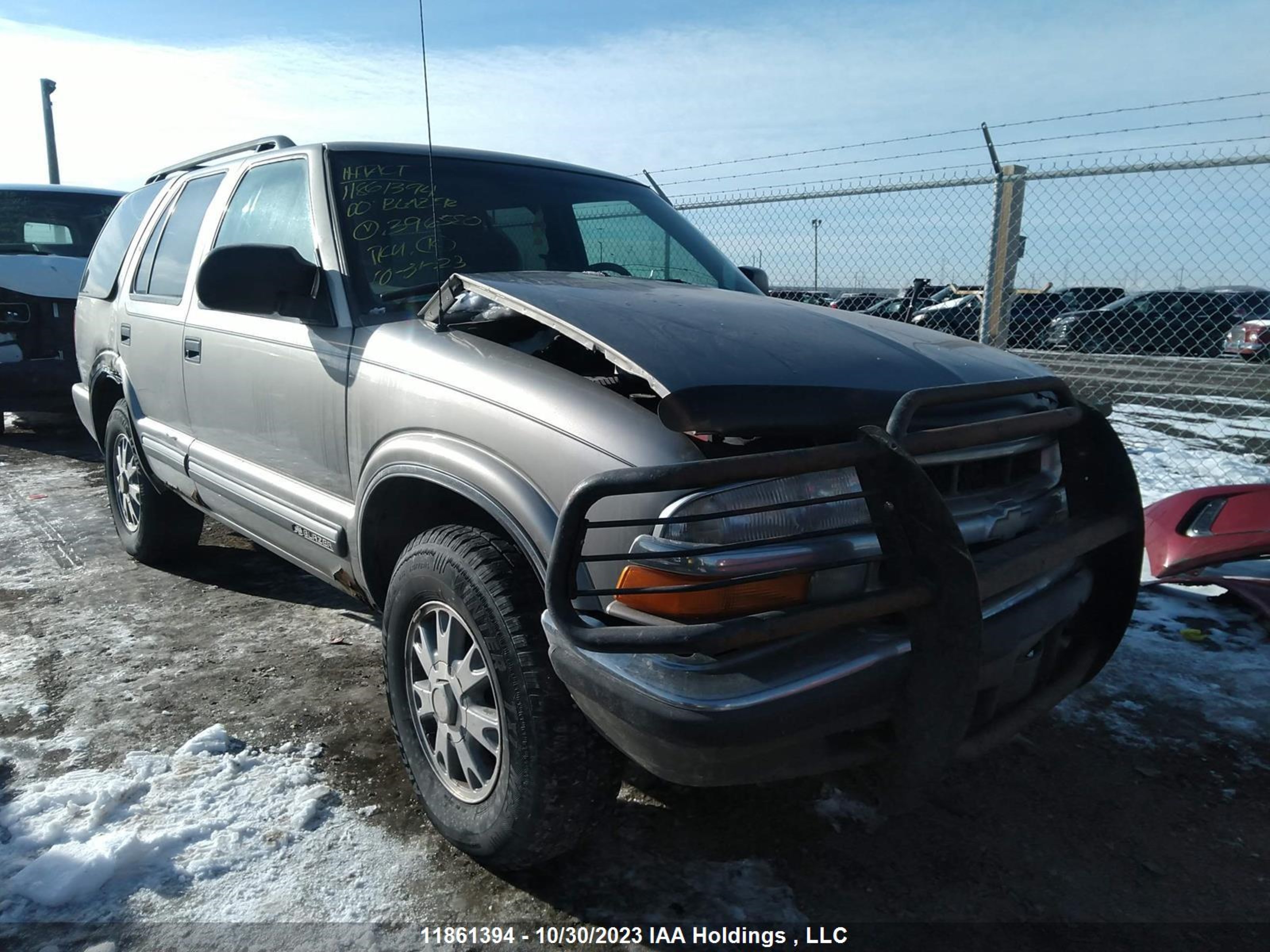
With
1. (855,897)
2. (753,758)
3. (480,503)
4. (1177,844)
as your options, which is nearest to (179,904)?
(480,503)

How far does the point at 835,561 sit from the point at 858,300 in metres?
12.0

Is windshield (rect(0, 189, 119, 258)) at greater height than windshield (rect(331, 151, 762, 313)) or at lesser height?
greater

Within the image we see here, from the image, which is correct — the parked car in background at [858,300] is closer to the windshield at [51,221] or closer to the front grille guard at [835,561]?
the windshield at [51,221]

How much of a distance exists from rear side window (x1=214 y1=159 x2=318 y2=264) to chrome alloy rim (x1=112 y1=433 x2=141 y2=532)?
4.84ft

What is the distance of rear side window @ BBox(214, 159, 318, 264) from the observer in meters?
3.16

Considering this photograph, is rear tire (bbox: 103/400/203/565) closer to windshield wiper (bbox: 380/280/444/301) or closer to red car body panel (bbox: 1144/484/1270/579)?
windshield wiper (bbox: 380/280/444/301)

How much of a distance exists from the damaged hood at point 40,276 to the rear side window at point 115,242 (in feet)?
8.85

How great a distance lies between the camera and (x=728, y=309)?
8.72 ft

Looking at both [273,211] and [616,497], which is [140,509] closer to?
[273,211]

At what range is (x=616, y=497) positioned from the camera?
74.9 inches

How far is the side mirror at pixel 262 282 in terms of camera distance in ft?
8.99

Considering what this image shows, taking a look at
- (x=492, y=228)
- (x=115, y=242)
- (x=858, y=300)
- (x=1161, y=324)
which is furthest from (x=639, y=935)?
(x=1161, y=324)

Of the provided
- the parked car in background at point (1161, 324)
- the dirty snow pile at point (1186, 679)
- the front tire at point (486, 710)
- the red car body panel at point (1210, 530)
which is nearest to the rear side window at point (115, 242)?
the front tire at point (486, 710)

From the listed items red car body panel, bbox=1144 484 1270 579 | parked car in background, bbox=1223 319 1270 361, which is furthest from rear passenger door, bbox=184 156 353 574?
parked car in background, bbox=1223 319 1270 361
